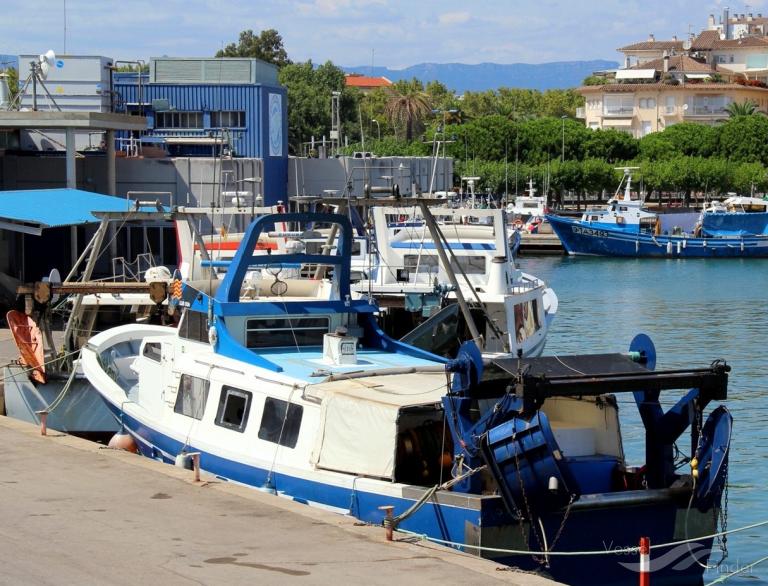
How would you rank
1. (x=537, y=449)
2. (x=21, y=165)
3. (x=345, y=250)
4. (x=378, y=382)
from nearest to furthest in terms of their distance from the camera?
(x=537, y=449) → (x=378, y=382) → (x=345, y=250) → (x=21, y=165)

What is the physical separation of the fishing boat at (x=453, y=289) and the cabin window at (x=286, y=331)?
4.97 meters

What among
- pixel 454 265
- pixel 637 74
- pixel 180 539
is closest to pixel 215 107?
pixel 454 265

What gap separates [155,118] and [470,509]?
45.8 m

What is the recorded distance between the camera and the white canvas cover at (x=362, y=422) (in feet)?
48.4

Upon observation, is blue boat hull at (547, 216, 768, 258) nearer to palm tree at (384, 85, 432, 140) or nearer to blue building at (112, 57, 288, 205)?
blue building at (112, 57, 288, 205)

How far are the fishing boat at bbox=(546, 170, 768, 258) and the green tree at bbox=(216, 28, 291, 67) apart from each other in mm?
52526

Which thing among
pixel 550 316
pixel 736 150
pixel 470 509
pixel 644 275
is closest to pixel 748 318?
pixel 550 316

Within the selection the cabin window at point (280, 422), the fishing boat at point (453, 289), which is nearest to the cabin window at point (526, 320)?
the fishing boat at point (453, 289)

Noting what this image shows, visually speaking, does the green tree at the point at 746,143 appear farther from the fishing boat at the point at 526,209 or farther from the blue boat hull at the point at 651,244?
the blue boat hull at the point at 651,244

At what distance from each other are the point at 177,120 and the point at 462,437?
150ft

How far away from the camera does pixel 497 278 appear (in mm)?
26922

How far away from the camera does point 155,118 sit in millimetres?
57281

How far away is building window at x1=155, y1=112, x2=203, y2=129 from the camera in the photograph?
57.3m

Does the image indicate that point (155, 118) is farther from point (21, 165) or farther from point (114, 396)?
point (114, 396)
